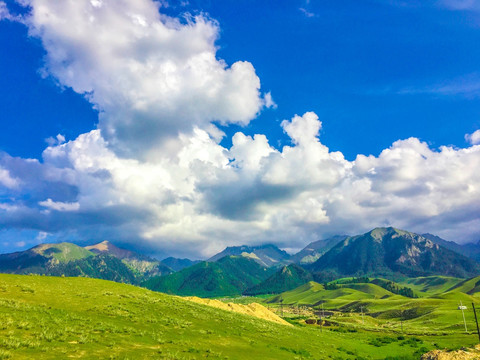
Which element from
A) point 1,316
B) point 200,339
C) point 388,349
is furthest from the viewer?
point 388,349

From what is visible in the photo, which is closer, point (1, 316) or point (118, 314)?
point (1, 316)

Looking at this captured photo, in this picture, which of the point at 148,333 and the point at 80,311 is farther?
the point at 80,311

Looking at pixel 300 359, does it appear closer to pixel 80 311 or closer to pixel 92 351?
pixel 92 351

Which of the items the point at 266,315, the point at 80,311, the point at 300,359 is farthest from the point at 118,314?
the point at 266,315

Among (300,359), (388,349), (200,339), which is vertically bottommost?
(388,349)

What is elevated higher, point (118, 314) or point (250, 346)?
point (118, 314)

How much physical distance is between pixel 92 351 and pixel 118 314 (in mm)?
17200

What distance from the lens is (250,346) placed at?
3869cm

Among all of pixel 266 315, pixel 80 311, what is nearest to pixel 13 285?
pixel 80 311

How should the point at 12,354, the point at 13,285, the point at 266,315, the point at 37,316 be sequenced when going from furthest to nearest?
1. the point at 266,315
2. the point at 13,285
3. the point at 37,316
4. the point at 12,354

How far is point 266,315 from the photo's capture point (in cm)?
10294

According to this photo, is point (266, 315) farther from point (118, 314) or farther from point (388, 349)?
point (118, 314)

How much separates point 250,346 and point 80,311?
74.6 ft

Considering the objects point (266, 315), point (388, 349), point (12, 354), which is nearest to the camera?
point (12, 354)
